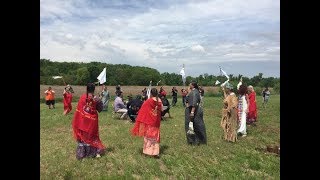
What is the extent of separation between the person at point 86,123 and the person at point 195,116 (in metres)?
3.19

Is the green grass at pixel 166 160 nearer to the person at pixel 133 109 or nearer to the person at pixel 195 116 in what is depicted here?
the person at pixel 195 116

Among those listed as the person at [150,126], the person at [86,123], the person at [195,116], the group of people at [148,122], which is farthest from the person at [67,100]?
the person at [86,123]

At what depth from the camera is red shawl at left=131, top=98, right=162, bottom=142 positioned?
11.5 metres

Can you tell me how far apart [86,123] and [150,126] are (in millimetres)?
1850

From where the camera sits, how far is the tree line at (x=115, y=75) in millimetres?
63469

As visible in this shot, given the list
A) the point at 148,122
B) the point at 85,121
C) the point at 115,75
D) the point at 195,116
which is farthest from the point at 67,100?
the point at 115,75

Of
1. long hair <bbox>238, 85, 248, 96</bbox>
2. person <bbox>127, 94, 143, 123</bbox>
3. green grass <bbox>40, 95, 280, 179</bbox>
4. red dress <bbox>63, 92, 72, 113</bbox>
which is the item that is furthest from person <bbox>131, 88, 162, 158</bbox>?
red dress <bbox>63, 92, 72, 113</bbox>

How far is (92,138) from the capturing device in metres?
10.9

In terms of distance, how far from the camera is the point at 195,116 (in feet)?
43.0

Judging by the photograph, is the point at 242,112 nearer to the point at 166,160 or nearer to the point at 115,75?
the point at 166,160

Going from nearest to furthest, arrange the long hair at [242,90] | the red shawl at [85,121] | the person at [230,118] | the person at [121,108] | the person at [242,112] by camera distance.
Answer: the red shawl at [85,121]
the person at [230,118]
the person at [242,112]
the long hair at [242,90]
the person at [121,108]

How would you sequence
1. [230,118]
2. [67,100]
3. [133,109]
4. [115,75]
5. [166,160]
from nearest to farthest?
[166,160], [230,118], [133,109], [67,100], [115,75]
